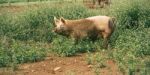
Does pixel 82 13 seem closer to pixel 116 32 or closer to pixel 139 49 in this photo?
pixel 116 32

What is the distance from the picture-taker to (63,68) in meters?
10.7

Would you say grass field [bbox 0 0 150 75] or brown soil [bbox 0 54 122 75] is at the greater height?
grass field [bbox 0 0 150 75]

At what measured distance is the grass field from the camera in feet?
36.4

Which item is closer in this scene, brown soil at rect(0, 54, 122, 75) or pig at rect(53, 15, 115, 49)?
brown soil at rect(0, 54, 122, 75)

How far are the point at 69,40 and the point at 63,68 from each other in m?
1.94

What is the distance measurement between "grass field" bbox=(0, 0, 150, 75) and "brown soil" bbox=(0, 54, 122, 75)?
0.18m

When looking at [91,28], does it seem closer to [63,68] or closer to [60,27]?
[60,27]

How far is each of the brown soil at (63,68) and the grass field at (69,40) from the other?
0.58 feet

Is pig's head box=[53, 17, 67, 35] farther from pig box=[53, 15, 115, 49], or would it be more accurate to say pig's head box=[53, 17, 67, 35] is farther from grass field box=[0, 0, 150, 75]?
grass field box=[0, 0, 150, 75]

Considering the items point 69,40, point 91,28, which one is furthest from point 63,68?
point 91,28

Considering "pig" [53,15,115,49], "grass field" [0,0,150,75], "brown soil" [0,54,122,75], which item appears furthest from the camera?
"pig" [53,15,115,49]

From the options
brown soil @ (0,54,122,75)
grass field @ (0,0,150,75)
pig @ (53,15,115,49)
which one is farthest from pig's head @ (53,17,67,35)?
brown soil @ (0,54,122,75)

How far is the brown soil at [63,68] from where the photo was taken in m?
10.3

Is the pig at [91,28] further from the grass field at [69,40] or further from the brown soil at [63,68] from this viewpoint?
the brown soil at [63,68]
